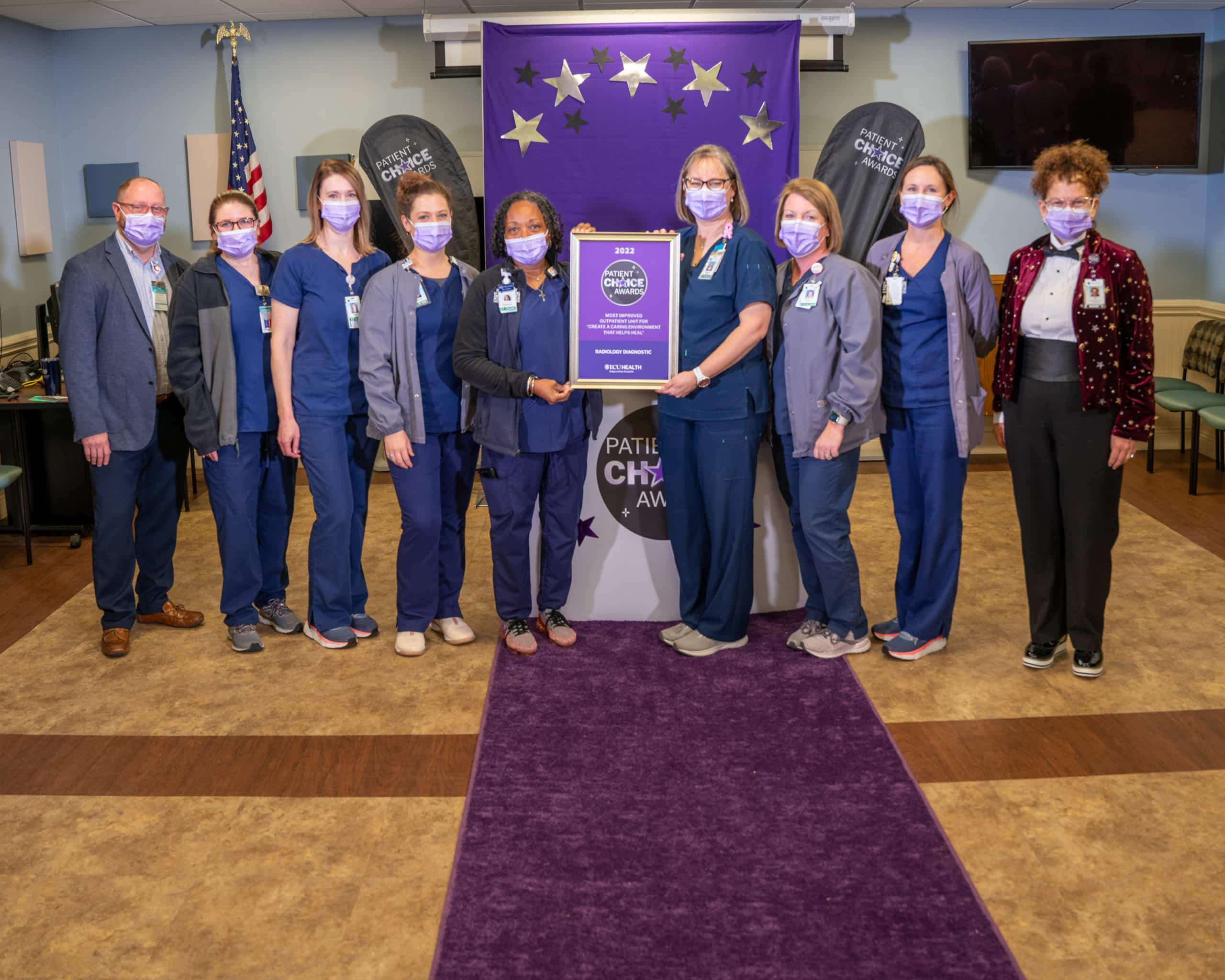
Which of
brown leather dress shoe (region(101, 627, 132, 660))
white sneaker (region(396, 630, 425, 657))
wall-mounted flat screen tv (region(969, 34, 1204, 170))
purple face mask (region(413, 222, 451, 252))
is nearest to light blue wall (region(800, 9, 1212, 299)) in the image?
wall-mounted flat screen tv (region(969, 34, 1204, 170))

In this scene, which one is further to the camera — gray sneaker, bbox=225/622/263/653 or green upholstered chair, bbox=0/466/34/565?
green upholstered chair, bbox=0/466/34/565

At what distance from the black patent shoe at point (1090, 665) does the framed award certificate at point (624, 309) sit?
1.69m

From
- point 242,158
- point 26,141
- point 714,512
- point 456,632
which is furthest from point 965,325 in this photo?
point 26,141

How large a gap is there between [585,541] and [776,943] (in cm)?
216

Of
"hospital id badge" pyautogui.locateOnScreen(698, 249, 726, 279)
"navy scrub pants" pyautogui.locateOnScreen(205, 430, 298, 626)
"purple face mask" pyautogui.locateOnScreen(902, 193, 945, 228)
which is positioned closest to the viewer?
"purple face mask" pyautogui.locateOnScreen(902, 193, 945, 228)

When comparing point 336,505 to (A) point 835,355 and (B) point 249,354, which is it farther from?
(A) point 835,355

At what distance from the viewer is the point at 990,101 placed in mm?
7363

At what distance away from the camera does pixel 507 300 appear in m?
3.96

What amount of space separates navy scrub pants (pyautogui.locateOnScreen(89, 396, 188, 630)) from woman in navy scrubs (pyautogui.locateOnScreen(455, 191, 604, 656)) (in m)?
1.30

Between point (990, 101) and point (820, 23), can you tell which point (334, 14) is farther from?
point (990, 101)

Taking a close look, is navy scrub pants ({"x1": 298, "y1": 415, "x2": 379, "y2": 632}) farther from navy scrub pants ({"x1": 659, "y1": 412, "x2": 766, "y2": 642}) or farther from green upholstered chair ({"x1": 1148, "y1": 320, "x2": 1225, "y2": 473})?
green upholstered chair ({"x1": 1148, "y1": 320, "x2": 1225, "y2": 473})

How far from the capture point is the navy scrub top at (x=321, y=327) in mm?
4066

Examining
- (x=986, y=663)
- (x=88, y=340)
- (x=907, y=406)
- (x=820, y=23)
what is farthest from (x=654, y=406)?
(x=820, y=23)

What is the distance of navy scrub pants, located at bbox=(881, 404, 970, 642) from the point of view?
13.1ft
